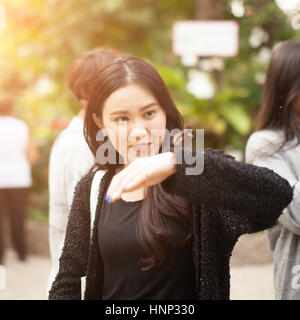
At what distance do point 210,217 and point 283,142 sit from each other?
0.97 m

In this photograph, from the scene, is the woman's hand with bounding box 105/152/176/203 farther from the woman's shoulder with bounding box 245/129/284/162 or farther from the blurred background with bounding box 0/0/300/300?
the blurred background with bounding box 0/0/300/300

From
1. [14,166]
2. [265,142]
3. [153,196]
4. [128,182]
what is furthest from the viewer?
[14,166]

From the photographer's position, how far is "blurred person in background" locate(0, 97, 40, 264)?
6082 millimetres

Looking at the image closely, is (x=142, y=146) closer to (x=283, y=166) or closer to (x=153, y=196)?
(x=153, y=196)

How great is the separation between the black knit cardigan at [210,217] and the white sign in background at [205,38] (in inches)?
194

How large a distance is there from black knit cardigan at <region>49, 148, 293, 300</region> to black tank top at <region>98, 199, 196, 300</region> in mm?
44

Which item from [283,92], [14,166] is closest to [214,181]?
[283,92]

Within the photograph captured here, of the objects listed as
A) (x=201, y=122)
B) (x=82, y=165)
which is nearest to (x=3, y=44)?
(x=201, y=122)

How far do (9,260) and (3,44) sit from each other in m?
5.16

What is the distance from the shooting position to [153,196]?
1860 millimetres

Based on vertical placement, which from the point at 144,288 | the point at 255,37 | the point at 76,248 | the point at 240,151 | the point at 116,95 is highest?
the point at 255,37

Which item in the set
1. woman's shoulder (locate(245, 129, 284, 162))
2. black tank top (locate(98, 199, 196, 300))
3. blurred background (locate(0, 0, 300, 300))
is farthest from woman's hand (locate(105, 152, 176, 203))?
blurred background (locate(0, 0, 300, 300))

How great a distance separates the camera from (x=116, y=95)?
184 cm

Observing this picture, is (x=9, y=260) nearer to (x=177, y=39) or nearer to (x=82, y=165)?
(x=177, y=39)
